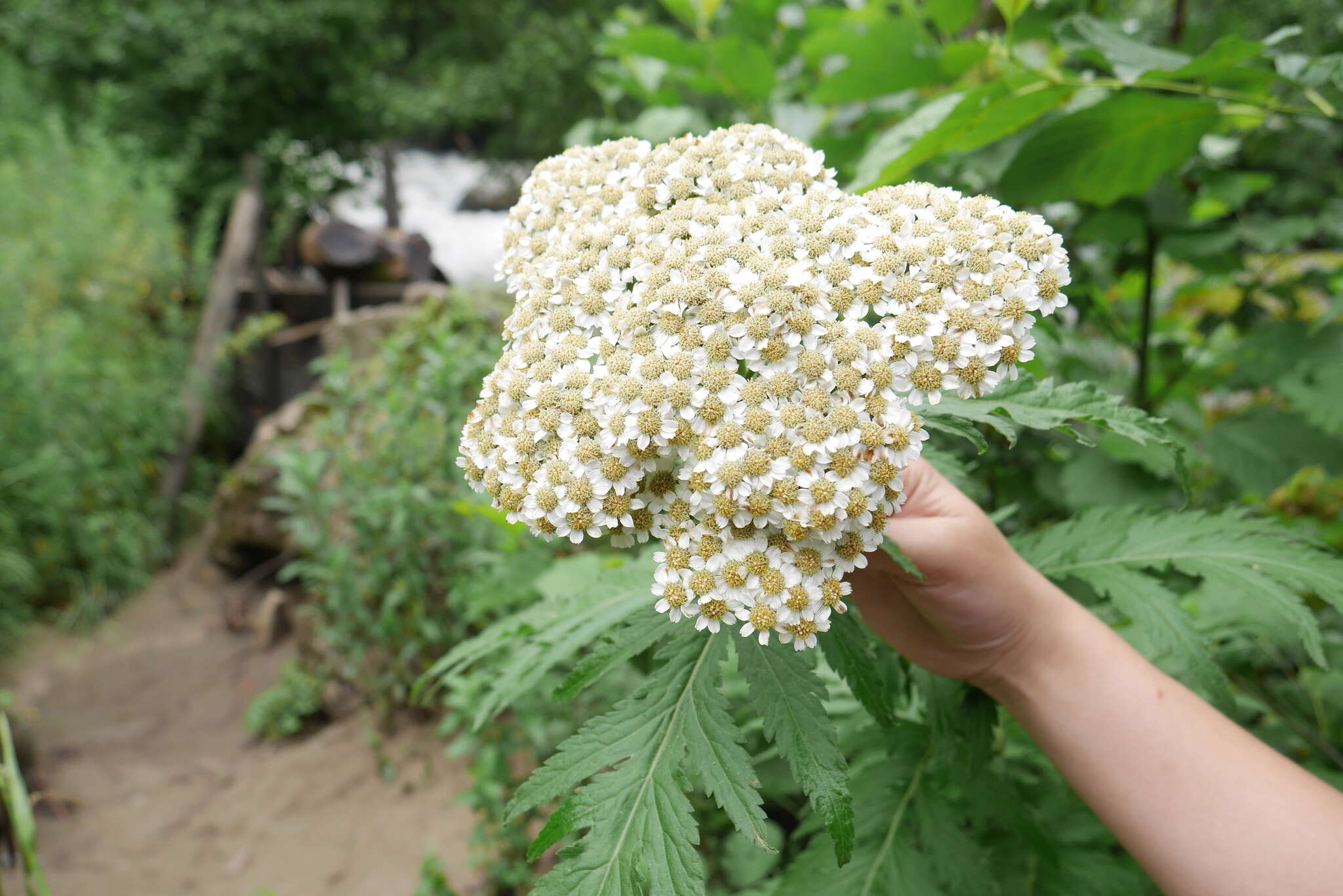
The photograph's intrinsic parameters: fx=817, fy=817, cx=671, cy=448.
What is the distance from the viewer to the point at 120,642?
621cm

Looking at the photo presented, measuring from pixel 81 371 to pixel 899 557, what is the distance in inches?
292

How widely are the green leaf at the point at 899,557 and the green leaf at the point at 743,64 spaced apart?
132 centimetres

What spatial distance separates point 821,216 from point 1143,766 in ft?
2.89

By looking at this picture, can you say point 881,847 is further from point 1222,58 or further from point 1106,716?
point 1222,58

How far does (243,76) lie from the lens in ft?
36.2

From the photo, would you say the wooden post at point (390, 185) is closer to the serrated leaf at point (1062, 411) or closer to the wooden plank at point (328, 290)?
the wooden plank at point (328, 290)

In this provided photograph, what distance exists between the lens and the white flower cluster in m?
0.91

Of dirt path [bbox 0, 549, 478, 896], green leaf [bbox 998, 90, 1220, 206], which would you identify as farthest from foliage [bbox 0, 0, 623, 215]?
green leaf [bbox 998, 90, 1220, 206]

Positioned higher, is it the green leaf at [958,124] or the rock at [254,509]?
the green leaf at [958,124]

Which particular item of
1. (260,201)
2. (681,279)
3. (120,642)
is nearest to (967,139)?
(681,279)

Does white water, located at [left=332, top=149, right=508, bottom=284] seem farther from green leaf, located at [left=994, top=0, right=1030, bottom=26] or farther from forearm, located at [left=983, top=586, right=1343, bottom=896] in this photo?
forearm, located at [left=983, top=586, right=1343, bottom=896]

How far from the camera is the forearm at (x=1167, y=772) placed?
1049mm

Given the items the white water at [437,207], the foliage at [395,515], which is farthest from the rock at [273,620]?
the white water at [437,207]

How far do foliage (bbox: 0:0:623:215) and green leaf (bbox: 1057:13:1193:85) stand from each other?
1070 cm
